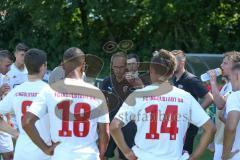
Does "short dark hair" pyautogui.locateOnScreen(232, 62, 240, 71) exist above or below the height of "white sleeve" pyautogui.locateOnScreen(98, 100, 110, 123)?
above

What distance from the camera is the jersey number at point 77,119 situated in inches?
195

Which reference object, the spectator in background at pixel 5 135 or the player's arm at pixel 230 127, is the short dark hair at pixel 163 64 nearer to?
the player's arm at pixel 230 127

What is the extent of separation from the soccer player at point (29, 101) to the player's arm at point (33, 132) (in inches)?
9.9

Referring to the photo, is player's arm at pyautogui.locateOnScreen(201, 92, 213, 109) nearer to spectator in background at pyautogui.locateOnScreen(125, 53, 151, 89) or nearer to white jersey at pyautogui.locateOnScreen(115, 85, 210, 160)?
spectator in background at pyautogui.locateOnScreen(125, 53, 151, 89)

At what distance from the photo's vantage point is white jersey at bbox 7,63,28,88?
888cm

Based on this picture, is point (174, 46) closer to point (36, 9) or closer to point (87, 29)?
point (87, 29)

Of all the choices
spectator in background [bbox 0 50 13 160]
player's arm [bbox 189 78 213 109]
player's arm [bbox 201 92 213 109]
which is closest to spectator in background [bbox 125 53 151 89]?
player's arm [bbox 189 78 213 109]

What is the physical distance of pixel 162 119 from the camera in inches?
192

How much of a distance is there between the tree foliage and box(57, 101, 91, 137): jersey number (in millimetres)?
13987

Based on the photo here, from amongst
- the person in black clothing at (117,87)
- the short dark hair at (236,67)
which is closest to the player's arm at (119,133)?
the short dark hair at (236,67)

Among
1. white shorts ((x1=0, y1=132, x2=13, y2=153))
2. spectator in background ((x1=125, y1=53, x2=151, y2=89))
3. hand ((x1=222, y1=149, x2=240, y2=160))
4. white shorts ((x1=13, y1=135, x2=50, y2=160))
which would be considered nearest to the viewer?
hand ((x1=222, y1=149, x2=240, y2=160))

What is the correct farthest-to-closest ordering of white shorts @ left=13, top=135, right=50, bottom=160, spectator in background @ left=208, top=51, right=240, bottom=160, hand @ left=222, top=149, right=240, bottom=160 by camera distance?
spectator in background @ left=208, top=51, right=240, bottom=160 < white shorts @ left=13, top=135, right=50, bottom=160 < hand @ left=222, top=149, right=240, bottom=160

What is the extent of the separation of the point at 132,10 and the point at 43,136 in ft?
47.8

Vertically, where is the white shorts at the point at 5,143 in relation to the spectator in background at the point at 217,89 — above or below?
below
